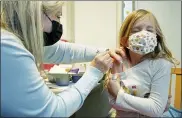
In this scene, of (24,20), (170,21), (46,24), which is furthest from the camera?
(170,21)

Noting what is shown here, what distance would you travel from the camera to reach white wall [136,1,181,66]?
306 cm

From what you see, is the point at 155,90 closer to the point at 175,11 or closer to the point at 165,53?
the point at 165,53

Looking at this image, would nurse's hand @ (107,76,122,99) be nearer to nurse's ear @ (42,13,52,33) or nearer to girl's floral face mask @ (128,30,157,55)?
girl's floral face mask @ (128,30,157,55)

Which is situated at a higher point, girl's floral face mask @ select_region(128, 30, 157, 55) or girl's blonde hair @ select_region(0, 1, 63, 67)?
girl's blonde hair @ select_region(0, 1, 63, 67)

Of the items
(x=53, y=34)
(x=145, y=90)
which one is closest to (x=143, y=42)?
(x=145, y=90)

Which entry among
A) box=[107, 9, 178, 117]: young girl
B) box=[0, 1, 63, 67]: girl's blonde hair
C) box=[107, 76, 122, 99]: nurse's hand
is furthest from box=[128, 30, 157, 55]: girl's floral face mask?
box=[0, 1, 63, 67]: girl's blonde hair

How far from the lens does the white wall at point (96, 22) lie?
3107 mm

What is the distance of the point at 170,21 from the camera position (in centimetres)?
308

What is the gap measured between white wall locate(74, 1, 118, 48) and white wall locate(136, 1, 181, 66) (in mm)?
558

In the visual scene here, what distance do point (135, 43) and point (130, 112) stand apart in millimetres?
382

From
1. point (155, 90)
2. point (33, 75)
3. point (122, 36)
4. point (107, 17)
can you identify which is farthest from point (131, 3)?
point (33, 75)

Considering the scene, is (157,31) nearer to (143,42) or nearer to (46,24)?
(143,42)

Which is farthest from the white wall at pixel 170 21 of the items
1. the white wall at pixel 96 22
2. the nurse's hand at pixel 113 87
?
the nurse's hand at pixel 113 87

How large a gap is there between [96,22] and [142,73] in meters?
1.92
